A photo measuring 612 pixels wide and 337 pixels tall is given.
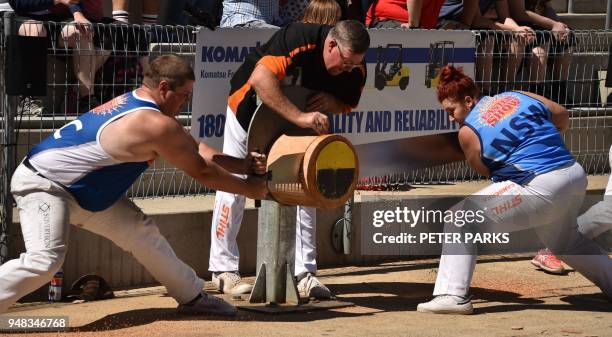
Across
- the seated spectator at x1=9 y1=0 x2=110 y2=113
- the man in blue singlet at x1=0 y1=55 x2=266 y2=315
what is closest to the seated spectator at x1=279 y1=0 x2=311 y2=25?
the seated spectator at x1=9 y1=0 x2=110 y2=113

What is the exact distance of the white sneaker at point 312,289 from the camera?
8977 mm

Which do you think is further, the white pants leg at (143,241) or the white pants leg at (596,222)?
the white pants leg at (596,222)

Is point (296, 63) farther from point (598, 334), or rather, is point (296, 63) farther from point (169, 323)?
point (598, 334)

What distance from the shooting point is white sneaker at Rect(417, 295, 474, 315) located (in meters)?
8.55

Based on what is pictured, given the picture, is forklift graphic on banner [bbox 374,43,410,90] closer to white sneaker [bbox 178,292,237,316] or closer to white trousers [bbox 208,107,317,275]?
white trousers [bbox 208,107,317,275]

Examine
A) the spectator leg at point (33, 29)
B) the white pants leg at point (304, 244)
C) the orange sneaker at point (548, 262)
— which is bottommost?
the orange sneaker at point (548, 262)

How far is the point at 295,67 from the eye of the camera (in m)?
8.53

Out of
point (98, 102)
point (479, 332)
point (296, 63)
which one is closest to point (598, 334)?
point (479, 332)

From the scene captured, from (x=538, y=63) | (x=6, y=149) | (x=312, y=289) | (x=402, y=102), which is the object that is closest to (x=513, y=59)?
(x=538, y=63)

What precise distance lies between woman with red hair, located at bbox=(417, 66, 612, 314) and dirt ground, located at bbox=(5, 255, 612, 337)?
35 centimetres

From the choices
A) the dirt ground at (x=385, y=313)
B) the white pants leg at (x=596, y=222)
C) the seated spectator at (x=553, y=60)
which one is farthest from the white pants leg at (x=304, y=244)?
the seated spectator at (x=553, y=60)

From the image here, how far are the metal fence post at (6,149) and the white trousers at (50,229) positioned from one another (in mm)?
905

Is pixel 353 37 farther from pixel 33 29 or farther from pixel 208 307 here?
pixel 33 29

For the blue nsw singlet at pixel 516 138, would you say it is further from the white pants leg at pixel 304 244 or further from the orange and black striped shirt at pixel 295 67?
the white pants leg at pixel 304 244
